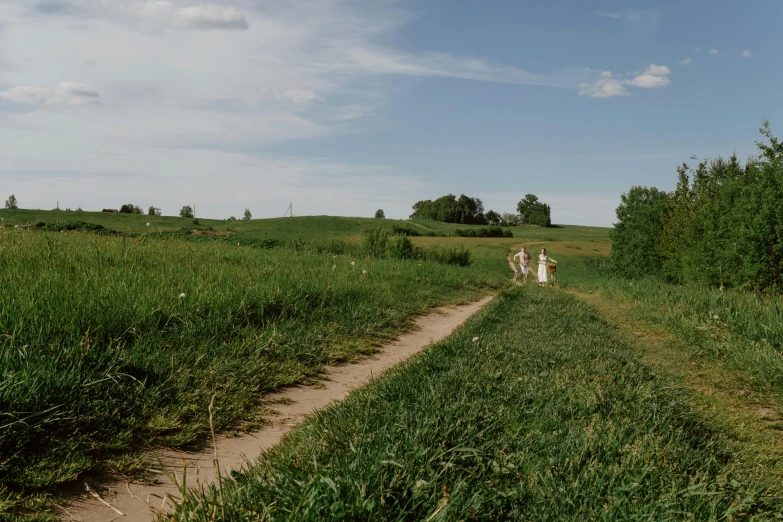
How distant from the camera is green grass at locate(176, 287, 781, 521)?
2.37 m

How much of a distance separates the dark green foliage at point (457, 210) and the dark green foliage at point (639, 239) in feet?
219

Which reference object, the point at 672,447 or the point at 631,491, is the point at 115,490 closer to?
the point at 631,491

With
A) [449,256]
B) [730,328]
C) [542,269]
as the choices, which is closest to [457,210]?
[449,256]

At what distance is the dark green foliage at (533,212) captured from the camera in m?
132

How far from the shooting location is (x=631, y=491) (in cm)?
276

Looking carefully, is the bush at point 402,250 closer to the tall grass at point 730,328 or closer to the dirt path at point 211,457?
the tall grass at point 730,328

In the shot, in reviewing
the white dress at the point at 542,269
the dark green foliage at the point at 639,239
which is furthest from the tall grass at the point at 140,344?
the dark green foliage at the point at 639,239

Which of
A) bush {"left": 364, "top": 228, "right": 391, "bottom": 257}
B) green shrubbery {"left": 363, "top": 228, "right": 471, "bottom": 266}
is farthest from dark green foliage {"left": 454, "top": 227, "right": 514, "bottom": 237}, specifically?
bush {"left": 364, "top": 228, "right": 391, "bottom": 257}

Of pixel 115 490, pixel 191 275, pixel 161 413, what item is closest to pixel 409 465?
pixel 115 490

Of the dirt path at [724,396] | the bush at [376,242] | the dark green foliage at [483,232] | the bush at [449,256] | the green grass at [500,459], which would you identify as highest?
the dark green foliage at [483,232]

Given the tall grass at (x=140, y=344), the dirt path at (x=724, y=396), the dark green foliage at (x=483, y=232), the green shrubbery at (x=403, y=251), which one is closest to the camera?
the tall grass at (x=140, y=344)

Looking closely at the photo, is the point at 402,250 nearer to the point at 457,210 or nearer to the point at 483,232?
the point at 483,232

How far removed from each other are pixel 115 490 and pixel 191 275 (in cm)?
550

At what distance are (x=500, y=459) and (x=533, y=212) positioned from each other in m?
138
